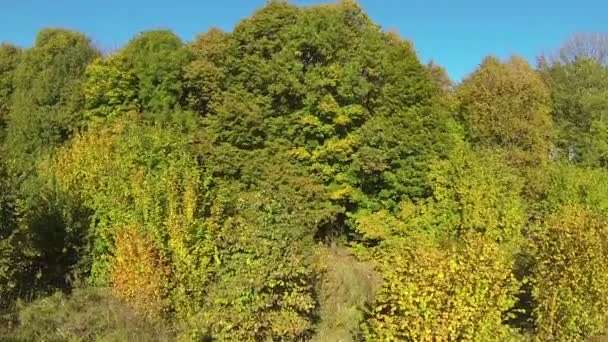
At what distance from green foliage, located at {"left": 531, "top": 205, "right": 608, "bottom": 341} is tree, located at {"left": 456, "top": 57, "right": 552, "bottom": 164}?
59.8 ft

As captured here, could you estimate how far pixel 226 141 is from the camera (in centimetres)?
2838

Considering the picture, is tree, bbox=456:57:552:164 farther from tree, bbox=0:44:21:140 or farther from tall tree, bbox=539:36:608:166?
tree, bbox=0:44:21:140

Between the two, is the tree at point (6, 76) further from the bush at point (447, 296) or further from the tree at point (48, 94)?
the bush at point (447, 296)

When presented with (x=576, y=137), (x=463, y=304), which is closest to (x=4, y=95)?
(x=576, y=137)

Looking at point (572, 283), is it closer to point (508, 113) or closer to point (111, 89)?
point (508, 113)

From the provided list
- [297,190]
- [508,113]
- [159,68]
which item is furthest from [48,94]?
[508,113]

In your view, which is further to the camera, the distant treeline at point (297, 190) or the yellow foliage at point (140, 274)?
the yellow foliage at point (140, 274)

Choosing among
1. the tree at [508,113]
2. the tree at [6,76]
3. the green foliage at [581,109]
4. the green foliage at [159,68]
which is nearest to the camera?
the tree at [508,113]

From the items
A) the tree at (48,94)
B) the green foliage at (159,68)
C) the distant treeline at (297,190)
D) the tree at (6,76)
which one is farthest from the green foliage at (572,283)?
the tree at (6,76)

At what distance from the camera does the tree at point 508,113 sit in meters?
29.8

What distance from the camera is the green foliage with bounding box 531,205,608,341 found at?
1145 cm

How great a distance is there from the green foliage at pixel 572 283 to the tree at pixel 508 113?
59.8ft

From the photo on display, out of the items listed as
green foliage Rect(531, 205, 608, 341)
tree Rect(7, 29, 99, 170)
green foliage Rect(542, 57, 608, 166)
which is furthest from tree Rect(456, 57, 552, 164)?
tree Rect(7, 29, 99, 170)

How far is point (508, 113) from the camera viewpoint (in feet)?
97.6
